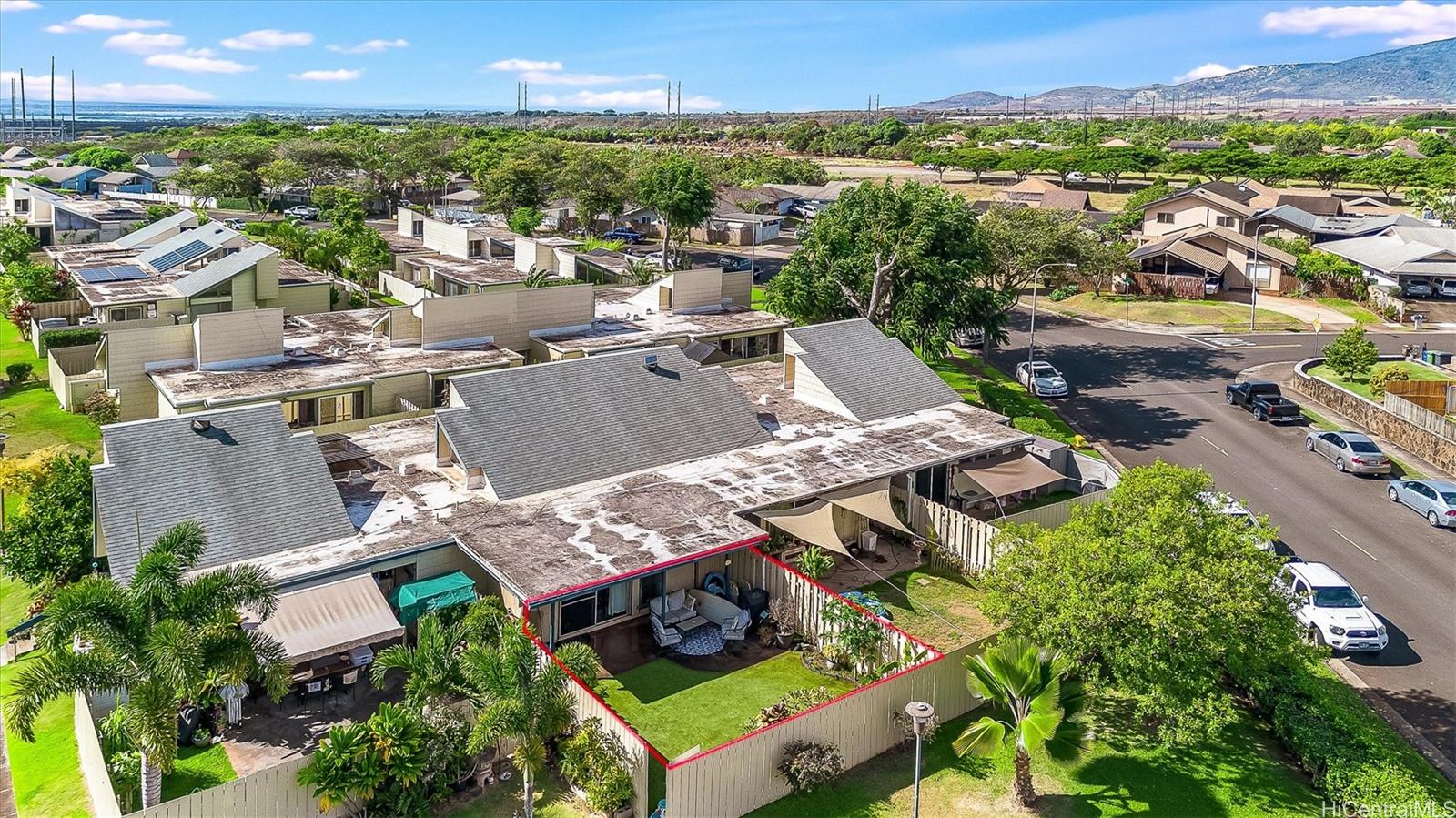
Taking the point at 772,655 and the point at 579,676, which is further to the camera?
the point at 772,655

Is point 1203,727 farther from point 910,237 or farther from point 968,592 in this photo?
point 910,237

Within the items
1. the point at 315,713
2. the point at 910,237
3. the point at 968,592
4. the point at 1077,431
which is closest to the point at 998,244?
the point at 910,237

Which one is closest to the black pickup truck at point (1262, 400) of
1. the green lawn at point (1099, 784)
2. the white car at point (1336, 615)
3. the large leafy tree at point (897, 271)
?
the large leafy tree at point (897, 271)

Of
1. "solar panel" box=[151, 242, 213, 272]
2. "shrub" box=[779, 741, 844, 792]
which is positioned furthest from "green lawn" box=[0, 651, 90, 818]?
"solar panel" box=[151, 242, 213, 272]

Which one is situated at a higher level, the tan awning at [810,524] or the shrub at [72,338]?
the shrub at [72,338]

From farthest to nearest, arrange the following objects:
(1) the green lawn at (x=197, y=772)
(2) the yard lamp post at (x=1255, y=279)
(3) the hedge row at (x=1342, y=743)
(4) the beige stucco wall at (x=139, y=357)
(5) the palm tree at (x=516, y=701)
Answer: (2) the yard lamp post at (x=1255, y=279), (4) the beige stucco wall at (x=139, y=357), (1) the green lawn at (x=197, y=772), (3) the hedge row at (x=1342, y=743), (5) the palm tree at (x=516, y=701)

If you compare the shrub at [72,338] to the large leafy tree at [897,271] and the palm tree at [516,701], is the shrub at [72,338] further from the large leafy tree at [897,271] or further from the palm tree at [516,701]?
the palm tree at [516,701]

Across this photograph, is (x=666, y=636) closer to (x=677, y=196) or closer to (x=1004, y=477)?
(x=1004, y=477)
